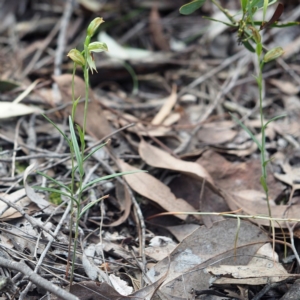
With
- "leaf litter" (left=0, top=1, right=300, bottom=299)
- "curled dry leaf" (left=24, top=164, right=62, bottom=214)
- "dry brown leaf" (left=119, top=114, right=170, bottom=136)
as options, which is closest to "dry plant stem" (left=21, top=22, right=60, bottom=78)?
"leaf litter" (left=0, top=1, right=300, bottom=299)

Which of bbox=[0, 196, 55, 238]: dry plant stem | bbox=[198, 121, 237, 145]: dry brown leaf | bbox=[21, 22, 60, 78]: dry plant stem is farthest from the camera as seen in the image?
bbox=[21, 22, 60, 78]: dry plant stem

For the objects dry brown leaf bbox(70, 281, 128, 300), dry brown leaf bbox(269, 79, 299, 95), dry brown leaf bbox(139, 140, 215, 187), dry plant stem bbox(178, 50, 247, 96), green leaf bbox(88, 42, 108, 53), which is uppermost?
green leaf bbox(88, 42, 108, 53)

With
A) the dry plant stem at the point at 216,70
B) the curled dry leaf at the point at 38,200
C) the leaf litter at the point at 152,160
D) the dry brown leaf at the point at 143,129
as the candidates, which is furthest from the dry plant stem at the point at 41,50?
the curled dry leaf at the point at 38,200

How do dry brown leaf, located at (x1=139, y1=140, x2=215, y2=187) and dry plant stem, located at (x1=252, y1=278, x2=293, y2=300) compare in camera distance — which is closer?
dry plant stem, located at (x1=252, y1=278, x2=293, y2=300)

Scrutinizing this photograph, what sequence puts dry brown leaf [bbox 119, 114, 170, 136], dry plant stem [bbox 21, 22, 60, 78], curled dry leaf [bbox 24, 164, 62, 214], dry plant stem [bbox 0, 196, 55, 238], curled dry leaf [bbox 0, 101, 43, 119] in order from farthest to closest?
1. dry plant stem [bbox 21, 22, 60, 78]
2. dry brown leaf [bbox 119, 114, 170, 136]
3. curled dry leaf [bbox 0, 101, 43, 119]
4. curled dry leaf [bbox 24, 164, 62, 214]
5. dry plant stem [bbox 0, 196, 55, 238]

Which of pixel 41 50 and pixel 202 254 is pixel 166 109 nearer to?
pixel 41 50

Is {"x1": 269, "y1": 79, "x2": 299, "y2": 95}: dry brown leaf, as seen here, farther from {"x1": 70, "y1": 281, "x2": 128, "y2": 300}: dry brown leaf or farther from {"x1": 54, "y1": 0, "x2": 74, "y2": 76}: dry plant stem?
{"x1": 70, "y1": 281, "x2": 128, "y2": 300}: dry brown leaf

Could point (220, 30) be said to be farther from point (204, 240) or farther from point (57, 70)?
point (204, 240)
